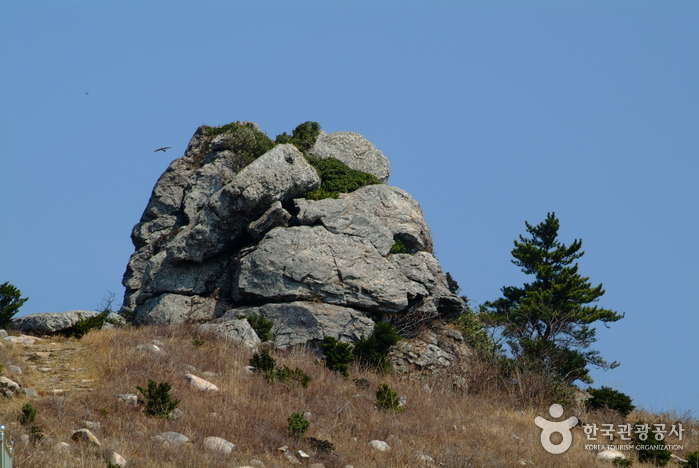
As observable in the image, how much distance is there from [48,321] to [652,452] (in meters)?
13.2

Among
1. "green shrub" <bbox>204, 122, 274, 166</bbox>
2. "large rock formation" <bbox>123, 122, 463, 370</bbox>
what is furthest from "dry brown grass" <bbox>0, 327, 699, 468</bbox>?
"green shrub" <bbox>204, 122, 274, 166</bbox>

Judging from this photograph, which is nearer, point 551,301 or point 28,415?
point 28,415

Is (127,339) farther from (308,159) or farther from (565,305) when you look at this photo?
(565,305)

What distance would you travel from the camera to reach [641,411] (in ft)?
60.3

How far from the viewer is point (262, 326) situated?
1827 centimetres

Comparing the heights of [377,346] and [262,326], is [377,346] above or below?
below

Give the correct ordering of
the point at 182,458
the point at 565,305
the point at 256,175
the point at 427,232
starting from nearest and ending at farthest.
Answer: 1. the point at 182,458
2. the point at 256,175
3. the point at 427,232
4. the point at 565,305

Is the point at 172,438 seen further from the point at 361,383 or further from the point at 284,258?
the point at 284,258

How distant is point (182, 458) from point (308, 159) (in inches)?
575

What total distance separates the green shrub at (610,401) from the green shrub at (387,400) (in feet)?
19.0

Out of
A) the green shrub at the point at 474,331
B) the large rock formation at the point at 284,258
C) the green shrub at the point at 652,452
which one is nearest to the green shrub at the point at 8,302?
the large rock formation at the point at 284,258

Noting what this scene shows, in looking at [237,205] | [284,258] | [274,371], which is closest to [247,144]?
[237,205]

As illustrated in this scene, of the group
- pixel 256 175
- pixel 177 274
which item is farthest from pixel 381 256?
pixel 177 274

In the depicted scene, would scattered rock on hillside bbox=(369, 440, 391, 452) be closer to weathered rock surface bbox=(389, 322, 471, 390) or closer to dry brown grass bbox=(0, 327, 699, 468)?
dry brown grass bbox=(0, 327, 699, 468)
